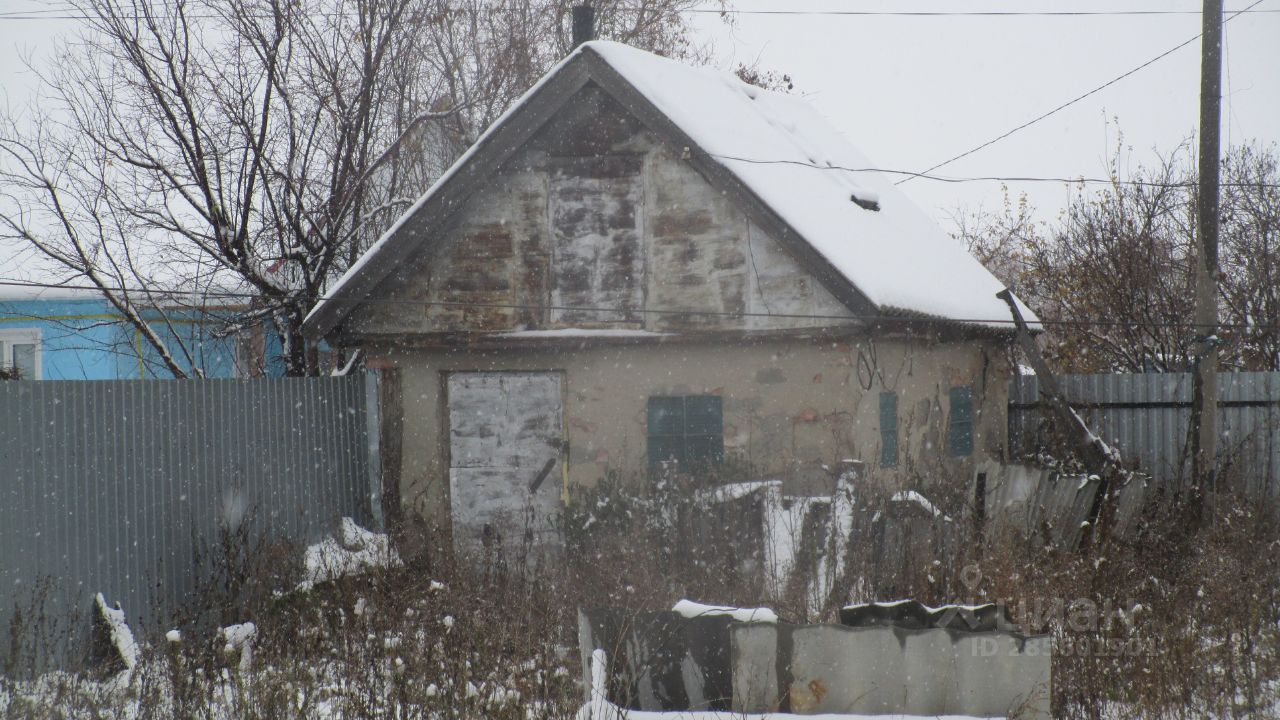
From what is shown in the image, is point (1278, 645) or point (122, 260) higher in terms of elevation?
point (122, 260)

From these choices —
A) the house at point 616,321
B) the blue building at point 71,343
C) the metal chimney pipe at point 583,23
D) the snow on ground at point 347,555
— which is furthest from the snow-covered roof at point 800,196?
the blue building at point 71,343

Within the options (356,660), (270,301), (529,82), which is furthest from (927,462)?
(529,82)

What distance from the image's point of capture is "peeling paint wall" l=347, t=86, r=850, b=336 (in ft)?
30.9

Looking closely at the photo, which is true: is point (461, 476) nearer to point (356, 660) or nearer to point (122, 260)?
point (356, 660)

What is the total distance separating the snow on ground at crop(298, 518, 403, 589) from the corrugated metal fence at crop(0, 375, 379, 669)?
0.23 metres

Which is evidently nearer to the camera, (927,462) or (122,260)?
(927,462)

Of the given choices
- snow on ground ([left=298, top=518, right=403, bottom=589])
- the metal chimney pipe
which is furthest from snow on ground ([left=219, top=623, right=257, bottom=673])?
the metal chimney pipe

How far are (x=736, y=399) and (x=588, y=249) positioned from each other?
2.03 metres

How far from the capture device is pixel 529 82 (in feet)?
59.7

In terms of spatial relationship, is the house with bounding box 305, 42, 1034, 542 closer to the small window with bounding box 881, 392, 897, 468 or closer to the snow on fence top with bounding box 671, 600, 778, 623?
the small window with bounding box 881, 392, 897, 468

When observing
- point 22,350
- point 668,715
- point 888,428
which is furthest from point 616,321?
point 22,350

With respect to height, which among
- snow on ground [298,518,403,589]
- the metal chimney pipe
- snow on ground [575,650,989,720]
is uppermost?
the metal chimney pipe

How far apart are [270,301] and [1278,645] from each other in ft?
36.9

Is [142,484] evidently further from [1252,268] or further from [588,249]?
[1252,268]
